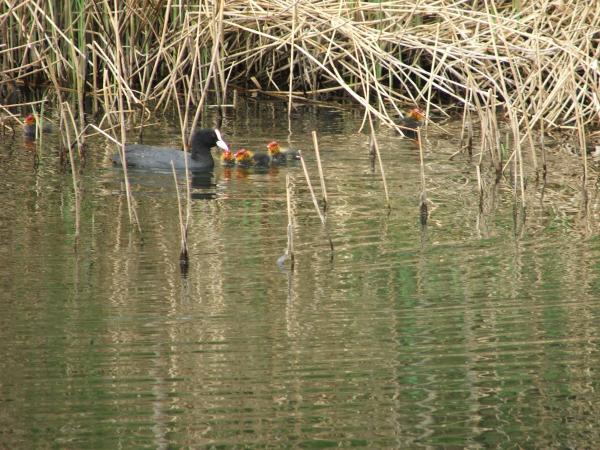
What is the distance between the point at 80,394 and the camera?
16.1 ft

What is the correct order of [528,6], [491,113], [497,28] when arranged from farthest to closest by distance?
[528,6] → [497,28] → [491,113]

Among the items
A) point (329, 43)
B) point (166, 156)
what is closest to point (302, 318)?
point (166, 156)

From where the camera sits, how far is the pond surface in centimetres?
464

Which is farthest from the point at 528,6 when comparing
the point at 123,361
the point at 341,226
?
the point at 123,361

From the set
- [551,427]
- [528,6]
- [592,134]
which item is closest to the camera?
[551,427]

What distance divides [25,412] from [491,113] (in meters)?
5.21

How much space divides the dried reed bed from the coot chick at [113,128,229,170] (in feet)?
0.99

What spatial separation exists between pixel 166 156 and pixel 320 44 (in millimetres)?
2777

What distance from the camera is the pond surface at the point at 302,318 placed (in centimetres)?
464

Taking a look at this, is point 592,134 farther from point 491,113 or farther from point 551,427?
point 551,427

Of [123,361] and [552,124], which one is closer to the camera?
[123,361]

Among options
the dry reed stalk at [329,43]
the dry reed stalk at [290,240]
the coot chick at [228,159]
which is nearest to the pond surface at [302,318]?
the dry reed stalk at [290,240]

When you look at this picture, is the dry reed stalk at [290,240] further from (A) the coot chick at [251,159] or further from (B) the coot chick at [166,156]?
(A) the coot chick at [251,159]

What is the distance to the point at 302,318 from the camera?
5.96 metres
